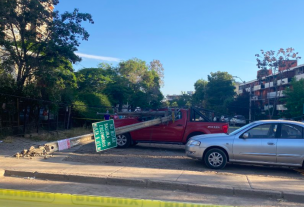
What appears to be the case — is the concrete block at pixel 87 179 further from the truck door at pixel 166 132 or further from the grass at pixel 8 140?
the grass at pixel 8 140

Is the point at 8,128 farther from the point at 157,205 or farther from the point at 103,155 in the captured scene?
the point at 157,205

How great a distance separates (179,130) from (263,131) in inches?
162

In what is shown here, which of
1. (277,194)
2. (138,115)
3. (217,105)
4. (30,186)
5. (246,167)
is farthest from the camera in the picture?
(217,105)

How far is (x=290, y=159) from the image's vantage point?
839 cm

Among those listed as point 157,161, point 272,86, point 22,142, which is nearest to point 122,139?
point 157,161

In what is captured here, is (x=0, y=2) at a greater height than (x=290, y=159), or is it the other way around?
(x=0, y=2)

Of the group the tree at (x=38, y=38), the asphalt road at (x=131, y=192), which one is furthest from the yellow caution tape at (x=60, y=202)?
the tree at (x=38, y=38)

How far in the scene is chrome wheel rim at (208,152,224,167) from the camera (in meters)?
8.81

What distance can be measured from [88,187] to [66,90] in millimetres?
14063

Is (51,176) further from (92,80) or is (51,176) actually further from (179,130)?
(92,80)

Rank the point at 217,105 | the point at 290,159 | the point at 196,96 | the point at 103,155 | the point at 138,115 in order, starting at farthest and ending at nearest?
1. the point at 196,96
2. the point at 217,105
3. the point at 138,115
4. the point at 103,155
5. the point at 290,159

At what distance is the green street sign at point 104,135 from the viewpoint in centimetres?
1071

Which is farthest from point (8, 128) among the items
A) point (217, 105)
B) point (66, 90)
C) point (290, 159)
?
point (217, 105)

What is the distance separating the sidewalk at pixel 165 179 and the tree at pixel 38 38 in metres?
8.76
